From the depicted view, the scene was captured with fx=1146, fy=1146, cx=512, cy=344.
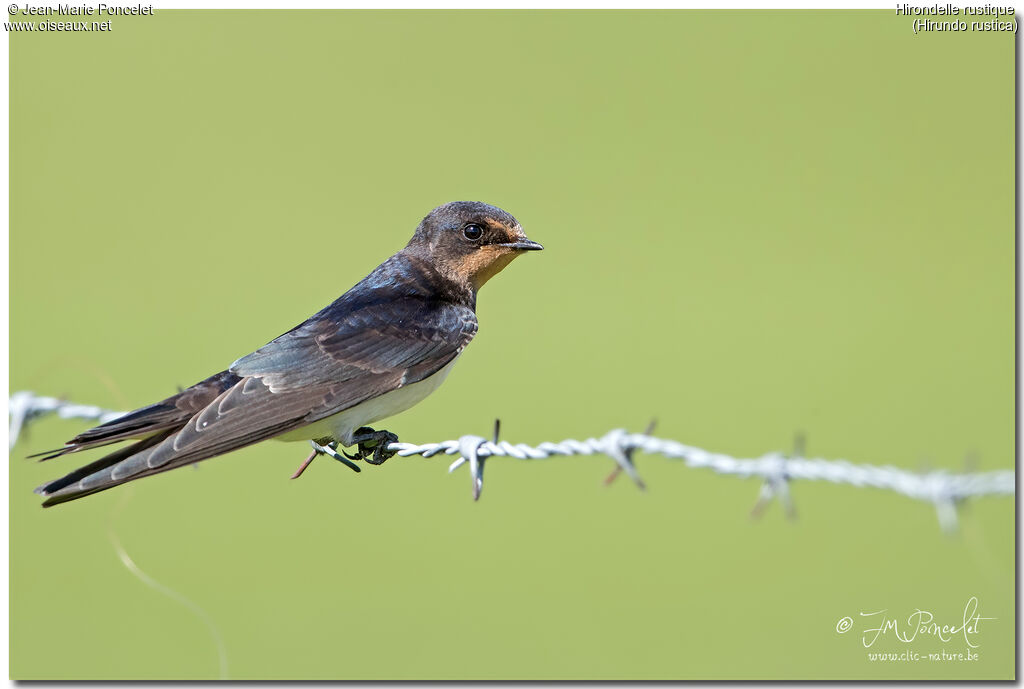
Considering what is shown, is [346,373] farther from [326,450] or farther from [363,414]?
[326,450]

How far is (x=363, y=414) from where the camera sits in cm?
395

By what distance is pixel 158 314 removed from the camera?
900cm

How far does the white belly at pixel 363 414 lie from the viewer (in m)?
3.86

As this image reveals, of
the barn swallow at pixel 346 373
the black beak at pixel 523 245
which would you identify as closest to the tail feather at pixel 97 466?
the barn swallow at pixel 346 373

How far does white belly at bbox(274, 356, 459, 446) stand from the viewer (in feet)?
12.7

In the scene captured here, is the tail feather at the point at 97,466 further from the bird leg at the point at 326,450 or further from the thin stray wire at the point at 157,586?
the bird leg at the point at 326,450

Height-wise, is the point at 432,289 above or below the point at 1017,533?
above

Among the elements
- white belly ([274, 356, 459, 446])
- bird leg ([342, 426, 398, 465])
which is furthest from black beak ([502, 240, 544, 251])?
→ bird leg ([342, 426, 398, 465])

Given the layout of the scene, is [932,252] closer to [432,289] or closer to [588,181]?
[588,181]

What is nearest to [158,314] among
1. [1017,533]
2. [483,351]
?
[483,351]

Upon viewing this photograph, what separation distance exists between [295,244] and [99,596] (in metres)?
5.27

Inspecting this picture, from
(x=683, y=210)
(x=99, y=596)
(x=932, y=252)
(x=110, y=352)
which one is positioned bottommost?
(x=99, y=596)

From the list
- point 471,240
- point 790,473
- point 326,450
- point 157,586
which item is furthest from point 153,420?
point 790,473

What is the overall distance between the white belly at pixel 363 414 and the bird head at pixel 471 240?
606mm
